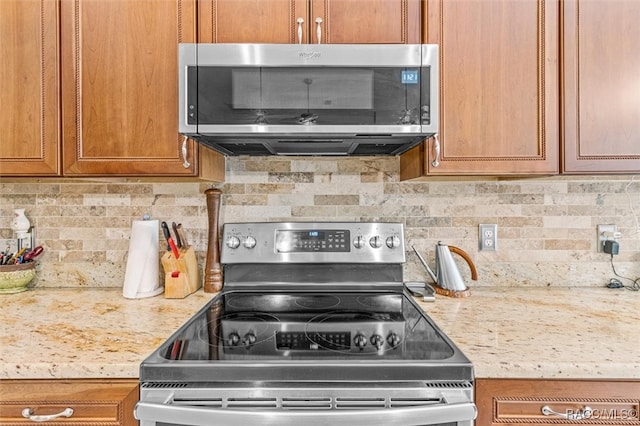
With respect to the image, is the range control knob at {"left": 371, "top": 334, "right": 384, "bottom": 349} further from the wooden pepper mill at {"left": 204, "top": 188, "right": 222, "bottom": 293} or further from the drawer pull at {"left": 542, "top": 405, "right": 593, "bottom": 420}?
the wooden pepper mill at {"left": 204, "top": 188, "right": 222, "bottom": 293}

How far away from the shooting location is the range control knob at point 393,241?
1.50 metres

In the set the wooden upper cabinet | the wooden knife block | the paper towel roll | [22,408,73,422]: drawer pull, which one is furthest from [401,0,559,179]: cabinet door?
[22,408,73,422]: drawer pull

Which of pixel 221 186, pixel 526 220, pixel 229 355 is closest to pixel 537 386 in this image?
pixel 229 355

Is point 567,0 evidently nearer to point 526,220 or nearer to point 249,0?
point 526,220

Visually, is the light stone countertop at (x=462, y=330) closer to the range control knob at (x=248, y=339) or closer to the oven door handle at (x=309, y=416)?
the oven door handle at (x=309, y=416)

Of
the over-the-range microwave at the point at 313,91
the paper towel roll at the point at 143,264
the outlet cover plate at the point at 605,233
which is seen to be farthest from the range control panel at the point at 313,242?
the outlet cover plate at the point at 605,233

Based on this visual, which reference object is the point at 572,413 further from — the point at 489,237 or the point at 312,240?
the point at 312,240

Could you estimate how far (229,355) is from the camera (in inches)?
36.9

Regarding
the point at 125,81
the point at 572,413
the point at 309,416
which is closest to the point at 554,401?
the point at 572,413

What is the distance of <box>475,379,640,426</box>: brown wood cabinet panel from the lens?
89cm

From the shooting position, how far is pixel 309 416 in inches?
32.6

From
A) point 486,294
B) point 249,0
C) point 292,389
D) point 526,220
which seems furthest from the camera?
point 526,220

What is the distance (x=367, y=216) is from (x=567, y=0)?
1.02 m

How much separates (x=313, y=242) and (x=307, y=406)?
733 millimetres
